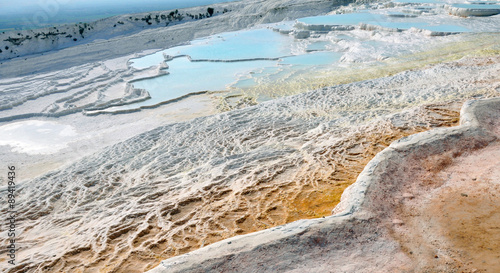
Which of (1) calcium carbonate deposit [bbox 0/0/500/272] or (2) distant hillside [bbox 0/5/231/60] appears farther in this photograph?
(2) distant hillside [bbox 0/5/231/60]

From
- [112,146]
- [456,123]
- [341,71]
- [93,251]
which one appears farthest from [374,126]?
[341,71]

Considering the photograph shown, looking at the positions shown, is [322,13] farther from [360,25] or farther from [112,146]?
[112,146]

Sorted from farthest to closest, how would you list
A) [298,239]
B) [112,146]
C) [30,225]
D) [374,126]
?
[112,146] → [374,126] → [30,225] → [298,239]

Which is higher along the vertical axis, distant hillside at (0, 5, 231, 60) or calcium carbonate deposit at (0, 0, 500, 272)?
distant hillside at (0, 5, 231, 60)

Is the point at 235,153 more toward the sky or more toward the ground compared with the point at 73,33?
more toward the ground

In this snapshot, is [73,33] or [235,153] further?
[73,33]

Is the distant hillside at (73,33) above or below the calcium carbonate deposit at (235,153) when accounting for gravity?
above

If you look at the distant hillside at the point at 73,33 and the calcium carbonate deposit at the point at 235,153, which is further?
the distant hillside at the point at 73,33

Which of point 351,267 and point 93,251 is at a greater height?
point 351,267
